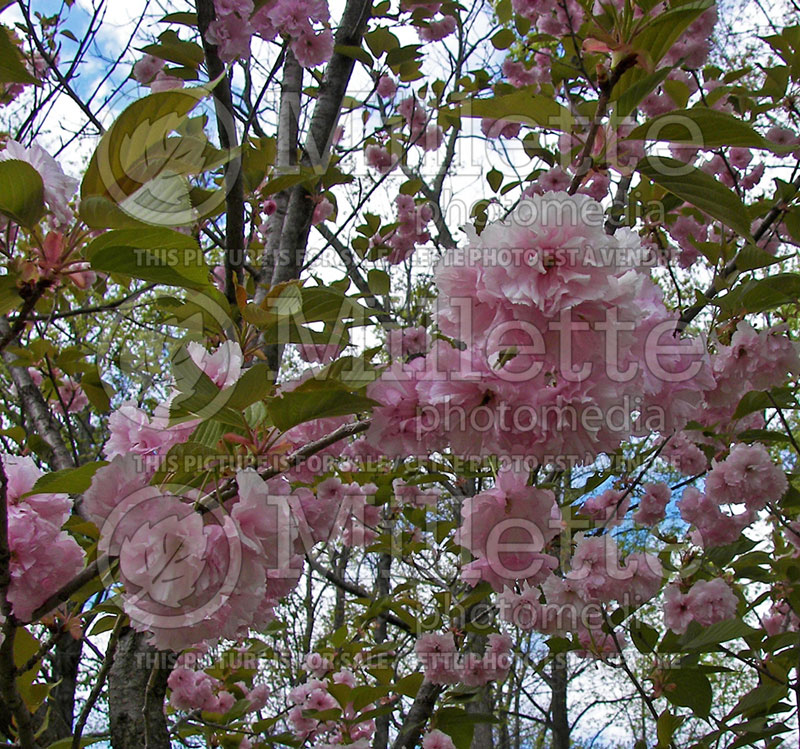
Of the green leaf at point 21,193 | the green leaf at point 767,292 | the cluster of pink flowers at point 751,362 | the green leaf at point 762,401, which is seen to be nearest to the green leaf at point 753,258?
the green leaf at point 767,292

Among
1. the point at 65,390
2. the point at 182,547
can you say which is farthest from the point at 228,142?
the point at 65,390

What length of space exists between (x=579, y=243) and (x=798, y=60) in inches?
72.7

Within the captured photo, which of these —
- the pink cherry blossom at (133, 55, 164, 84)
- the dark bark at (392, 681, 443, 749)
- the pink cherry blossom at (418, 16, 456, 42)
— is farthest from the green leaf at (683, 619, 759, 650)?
the pink cherry blossom at (418, 16, 456, 42)

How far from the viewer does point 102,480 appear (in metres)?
0.85

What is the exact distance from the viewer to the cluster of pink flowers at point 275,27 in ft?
6.33

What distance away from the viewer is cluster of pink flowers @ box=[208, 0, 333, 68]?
1930 millimetres

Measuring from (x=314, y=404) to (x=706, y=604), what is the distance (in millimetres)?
1849

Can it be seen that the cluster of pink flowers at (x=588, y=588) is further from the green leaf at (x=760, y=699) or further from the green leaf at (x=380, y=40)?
the green leaf at (x=380, y=40)

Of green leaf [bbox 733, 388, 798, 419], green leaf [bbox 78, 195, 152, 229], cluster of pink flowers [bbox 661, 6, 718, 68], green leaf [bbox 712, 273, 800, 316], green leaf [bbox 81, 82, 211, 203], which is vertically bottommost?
green leaf [bbox 78, 195, 152, 229]

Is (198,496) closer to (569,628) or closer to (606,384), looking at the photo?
(606,384)

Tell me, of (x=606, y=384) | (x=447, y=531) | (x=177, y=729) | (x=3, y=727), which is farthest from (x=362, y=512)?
(x=606, y=384)

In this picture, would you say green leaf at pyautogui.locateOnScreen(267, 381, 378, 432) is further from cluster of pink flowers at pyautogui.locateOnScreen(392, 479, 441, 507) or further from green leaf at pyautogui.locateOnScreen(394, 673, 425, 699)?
cluster of pink flowers at pyautogui.locateOnScreen(392, 479, 441, 507)

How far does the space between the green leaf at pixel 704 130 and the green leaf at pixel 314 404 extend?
550 mm

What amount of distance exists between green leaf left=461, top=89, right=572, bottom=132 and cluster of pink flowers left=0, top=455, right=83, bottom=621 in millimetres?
920
